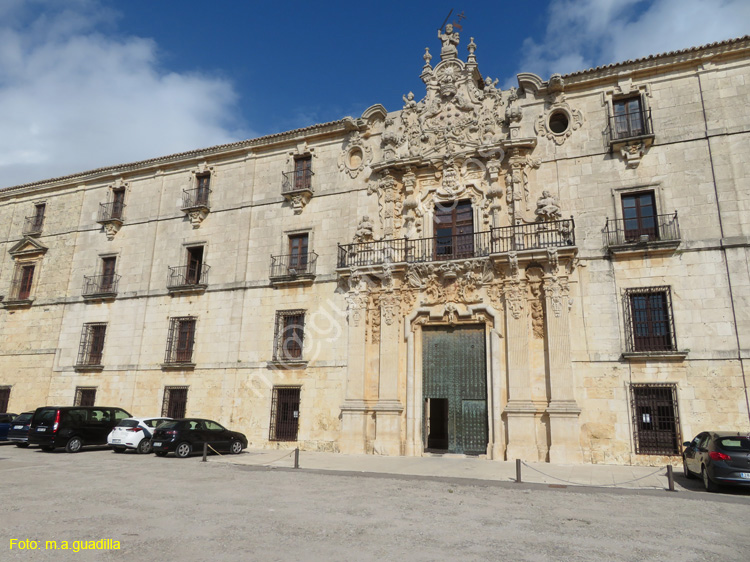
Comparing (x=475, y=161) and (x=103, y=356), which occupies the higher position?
(x=475, y=161)

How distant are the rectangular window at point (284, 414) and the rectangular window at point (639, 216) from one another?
43.4 ft

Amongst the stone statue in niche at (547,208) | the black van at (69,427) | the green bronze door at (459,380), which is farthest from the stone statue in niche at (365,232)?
the black van at (69,427)

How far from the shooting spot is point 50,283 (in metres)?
27.2

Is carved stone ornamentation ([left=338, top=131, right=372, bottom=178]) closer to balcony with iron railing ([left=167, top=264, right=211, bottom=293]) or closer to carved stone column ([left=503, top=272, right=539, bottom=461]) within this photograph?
balcony with iron railing ([left=167, top=264, right=211, bottom=293])

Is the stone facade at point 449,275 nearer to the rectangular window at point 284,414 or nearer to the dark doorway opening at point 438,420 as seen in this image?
the rectangular window at point 284,414

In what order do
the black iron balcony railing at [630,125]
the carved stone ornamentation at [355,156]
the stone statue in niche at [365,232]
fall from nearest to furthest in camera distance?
the black iron balcony railing at [630,125] < the stone statue in niche at [365,232] < the carved stone ornamentation at [355,156]

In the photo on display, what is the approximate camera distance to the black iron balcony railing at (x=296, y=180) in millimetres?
22705

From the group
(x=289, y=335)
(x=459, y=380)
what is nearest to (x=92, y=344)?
(x=289, y=335)

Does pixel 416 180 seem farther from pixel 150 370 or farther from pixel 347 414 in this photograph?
pixel 150 370

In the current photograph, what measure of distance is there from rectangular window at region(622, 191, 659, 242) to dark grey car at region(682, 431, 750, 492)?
283 inches

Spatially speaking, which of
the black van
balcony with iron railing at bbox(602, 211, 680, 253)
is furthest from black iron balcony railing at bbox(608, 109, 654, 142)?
the black van

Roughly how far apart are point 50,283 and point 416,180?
20.0m

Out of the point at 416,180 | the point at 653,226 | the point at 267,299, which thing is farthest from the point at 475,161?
the point at 267,299

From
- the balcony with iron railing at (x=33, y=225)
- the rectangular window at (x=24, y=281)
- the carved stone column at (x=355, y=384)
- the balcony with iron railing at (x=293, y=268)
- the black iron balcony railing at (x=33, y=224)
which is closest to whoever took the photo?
the carved stone column at (x=355, y=384)
